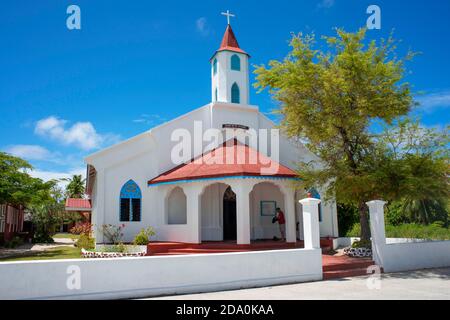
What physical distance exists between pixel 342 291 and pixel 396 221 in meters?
18.5

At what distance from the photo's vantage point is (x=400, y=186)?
13.2 m

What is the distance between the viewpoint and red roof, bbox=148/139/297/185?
1556 cm

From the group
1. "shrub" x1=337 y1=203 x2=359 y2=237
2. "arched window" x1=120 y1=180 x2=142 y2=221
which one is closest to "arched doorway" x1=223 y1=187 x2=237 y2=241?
"arched window" x1=120 y1=180 x2=142 y2=221

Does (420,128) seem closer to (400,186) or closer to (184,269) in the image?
(400,186)

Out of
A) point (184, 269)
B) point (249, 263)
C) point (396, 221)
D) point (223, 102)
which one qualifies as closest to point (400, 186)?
A: point (249, 263)

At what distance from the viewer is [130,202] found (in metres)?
17.7

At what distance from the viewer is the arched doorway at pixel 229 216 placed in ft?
61.0

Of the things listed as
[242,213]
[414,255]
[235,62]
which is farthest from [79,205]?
[414,255]

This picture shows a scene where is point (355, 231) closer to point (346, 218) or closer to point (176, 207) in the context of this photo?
point (346, 218)

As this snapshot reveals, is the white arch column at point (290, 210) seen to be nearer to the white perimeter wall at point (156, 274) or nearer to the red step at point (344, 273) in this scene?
the red step at point (344, 273)

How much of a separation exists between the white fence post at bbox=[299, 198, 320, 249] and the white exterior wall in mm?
6044

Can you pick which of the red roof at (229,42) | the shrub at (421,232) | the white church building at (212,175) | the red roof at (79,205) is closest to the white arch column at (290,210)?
the white church building at (212,175)

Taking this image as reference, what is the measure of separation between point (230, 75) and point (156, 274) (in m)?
14.2

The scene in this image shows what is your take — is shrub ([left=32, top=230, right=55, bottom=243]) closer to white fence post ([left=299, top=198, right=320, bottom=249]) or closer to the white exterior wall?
the white exterior wall
